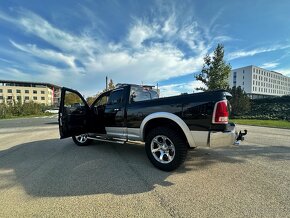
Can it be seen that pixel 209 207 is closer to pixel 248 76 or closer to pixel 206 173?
pixel 206 173

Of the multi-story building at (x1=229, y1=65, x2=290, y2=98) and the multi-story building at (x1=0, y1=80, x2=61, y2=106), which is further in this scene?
the multi-story building at (x1=229, y1=65, x2=290, y2=98)

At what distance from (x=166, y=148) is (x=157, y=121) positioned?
65 cm

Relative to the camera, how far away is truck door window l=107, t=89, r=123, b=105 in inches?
200

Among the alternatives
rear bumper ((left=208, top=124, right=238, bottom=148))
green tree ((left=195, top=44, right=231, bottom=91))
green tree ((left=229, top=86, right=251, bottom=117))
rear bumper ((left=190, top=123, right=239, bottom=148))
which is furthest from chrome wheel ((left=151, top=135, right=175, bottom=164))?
green tree ((left=229, top=86, right=251, bottom=117))

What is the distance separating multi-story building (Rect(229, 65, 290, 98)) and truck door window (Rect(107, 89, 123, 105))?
3535 inches

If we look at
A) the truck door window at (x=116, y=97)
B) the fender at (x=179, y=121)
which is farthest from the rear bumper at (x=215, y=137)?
the truck door window at (x=116, y=97)

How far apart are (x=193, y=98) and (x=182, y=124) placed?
0.56 m

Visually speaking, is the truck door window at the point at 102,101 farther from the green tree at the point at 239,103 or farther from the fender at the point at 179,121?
the green tree at the point at 239,103

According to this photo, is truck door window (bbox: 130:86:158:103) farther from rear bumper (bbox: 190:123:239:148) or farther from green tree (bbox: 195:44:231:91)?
green tree (bbox: 195:44:231:91)

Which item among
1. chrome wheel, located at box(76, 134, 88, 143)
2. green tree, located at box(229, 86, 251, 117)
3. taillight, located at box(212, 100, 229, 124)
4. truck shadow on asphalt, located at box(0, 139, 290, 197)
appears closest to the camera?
truck shadow on asphalt, located at box(0, 139, 290, 197)

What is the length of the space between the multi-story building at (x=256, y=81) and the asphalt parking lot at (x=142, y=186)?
90307mm

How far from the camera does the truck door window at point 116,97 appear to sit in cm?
507

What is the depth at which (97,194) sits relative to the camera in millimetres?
A: 2869

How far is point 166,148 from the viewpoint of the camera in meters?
3.91
